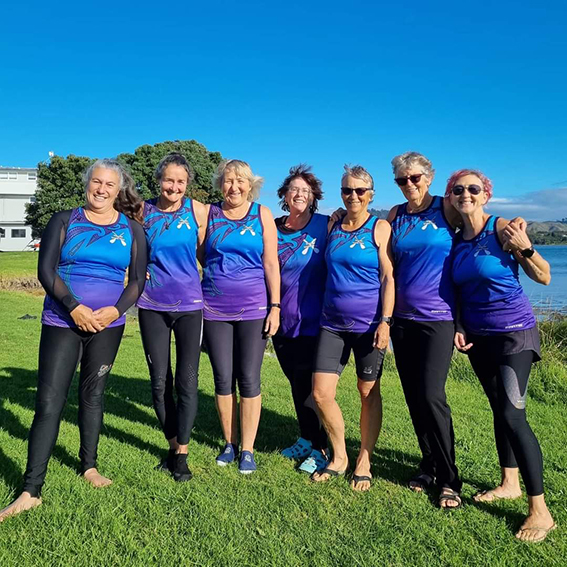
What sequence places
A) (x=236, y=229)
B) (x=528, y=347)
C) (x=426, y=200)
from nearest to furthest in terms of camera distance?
(x=528, y=347)
(x=426, y=200)
(x=236, y=229)

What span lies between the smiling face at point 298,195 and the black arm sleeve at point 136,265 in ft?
4.61

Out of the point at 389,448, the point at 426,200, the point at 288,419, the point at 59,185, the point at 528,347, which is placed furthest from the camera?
the point at 59,185

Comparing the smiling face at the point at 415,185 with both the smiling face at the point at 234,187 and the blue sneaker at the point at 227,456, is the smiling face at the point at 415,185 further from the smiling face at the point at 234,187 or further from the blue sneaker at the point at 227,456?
the blue sneaker at the point at 227,456

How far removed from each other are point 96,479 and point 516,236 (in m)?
3.53

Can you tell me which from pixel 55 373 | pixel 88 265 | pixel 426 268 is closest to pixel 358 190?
pixel 426 268

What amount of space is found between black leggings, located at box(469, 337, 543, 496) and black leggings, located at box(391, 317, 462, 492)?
0.29 meters

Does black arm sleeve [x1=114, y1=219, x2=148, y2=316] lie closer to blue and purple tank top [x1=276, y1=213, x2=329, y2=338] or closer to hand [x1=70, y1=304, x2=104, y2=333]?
hand [x1=70, y1=304, x2=104, y2=333]

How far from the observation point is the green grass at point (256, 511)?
10.2ft

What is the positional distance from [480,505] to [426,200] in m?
2.32

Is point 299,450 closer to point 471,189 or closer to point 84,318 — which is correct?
point 84,318

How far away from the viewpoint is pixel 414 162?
13.3ft

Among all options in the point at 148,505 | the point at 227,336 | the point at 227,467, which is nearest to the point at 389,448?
the point at 227,467

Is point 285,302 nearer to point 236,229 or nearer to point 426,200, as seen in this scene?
point 236,229

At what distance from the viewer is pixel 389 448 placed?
16.7ft
